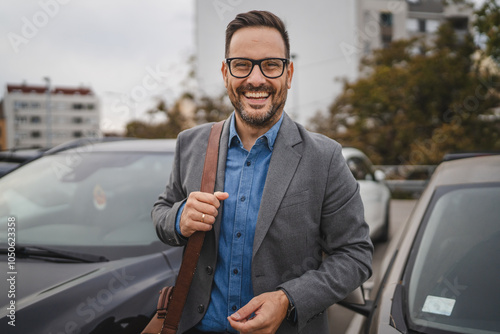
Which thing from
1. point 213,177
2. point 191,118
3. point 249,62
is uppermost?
point 249,62

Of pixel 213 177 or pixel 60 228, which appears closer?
pixel 213 177

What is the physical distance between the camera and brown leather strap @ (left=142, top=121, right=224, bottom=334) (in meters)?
1.48

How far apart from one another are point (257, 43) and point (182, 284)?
898 millimetres

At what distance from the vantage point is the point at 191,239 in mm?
1485

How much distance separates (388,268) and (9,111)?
5.07 m

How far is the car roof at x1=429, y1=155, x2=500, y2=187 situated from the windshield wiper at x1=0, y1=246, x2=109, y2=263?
188 centimetres

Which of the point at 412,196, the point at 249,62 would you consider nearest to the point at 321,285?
the point at 249,62

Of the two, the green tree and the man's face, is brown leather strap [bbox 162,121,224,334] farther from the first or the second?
the green tree

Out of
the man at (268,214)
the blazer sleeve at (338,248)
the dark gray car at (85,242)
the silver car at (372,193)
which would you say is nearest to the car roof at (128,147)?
the dark gray car at (85,242)

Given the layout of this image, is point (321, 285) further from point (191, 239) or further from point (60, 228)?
point (60, 228)

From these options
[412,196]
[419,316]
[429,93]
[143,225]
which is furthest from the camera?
[429,93]

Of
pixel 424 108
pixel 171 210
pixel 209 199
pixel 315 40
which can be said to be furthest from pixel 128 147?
pixel 315 40

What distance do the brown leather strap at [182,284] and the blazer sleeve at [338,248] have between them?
332mm

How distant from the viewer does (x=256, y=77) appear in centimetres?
150
